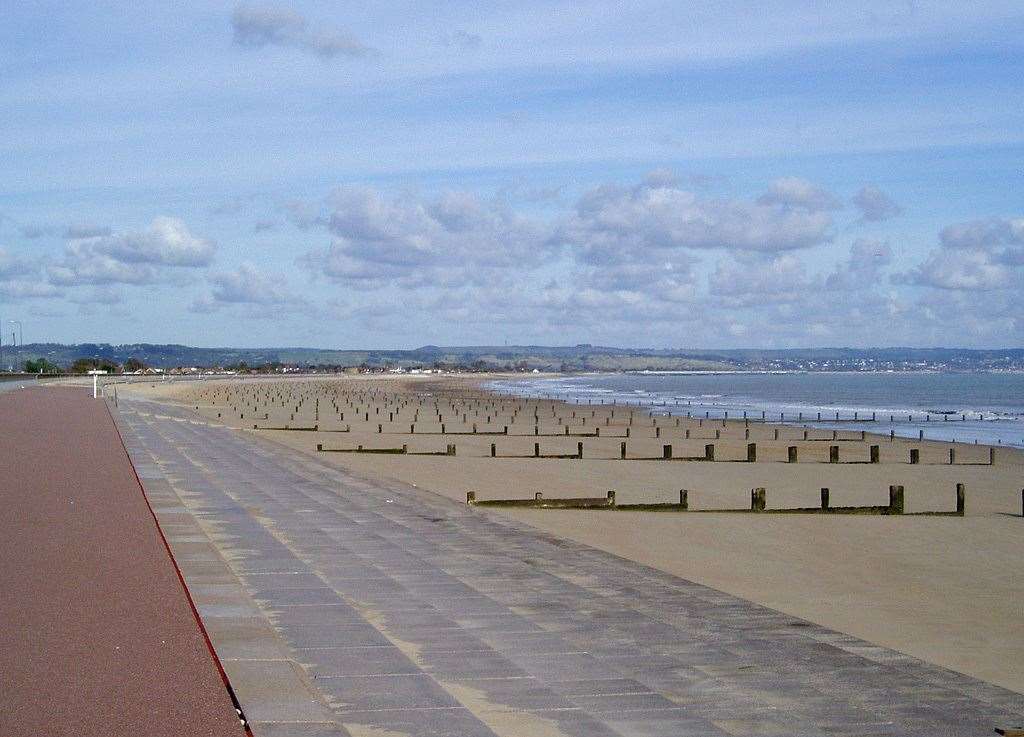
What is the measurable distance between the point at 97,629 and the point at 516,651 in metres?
2.85

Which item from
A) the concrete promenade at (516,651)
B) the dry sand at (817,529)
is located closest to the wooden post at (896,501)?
the dry sand at (817,529)

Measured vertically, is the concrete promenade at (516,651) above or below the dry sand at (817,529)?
above

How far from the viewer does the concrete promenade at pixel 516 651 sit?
621 cm

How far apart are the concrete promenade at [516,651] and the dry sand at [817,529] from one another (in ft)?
6.02

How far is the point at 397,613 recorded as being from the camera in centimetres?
879

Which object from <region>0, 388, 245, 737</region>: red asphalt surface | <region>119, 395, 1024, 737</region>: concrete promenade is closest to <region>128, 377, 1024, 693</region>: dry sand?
<region>119, 395, 1024, 737</region>: concrete promenade

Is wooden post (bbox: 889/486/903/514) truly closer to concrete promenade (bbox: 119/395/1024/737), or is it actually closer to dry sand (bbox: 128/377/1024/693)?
dry sand (bbox: 128/377/1024/693)

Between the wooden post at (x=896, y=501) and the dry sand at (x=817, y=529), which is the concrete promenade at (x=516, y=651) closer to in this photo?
the dry sand at (x=817, y=529)

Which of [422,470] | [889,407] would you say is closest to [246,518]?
[422,470]

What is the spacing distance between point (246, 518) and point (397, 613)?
5898mm

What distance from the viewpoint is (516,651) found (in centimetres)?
767

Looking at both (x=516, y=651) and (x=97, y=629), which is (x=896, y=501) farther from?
(x=97, y=629)

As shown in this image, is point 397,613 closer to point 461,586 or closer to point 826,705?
point 461,586

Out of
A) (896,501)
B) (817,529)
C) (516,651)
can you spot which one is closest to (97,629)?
(516,651)
